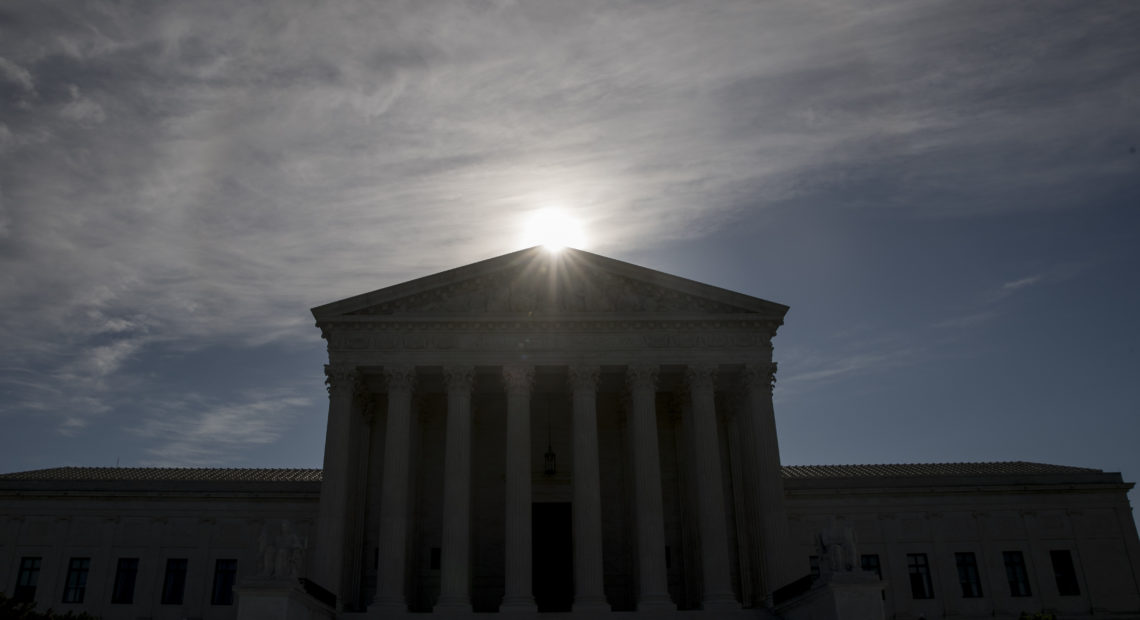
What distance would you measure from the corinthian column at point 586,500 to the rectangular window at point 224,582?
1790cm

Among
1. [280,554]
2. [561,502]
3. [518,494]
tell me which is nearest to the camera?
[280,554]

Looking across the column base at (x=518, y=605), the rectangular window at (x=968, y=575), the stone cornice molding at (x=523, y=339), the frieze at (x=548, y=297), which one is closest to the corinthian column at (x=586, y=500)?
the stone cornice molding at (x=523, y=339)

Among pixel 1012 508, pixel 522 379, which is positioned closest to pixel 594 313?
pixel 522 379

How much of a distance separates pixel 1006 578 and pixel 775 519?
15512mm

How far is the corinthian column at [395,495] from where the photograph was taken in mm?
34906

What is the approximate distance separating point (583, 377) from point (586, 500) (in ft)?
17.0

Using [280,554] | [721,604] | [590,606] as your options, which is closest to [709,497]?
[721,604]

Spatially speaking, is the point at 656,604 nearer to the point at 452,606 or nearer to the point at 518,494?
the point at 518,494

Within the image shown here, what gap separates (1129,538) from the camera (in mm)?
44531

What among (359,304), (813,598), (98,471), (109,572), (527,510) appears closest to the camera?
(813,598)

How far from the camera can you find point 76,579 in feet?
142

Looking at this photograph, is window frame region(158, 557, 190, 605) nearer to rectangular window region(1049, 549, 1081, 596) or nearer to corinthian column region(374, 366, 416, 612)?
corinthian column region(374, 366, 416, 612)

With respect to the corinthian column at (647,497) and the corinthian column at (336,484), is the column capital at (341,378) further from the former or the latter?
the corinthian column at (647,497)

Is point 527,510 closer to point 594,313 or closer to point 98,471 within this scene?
point 594,313
